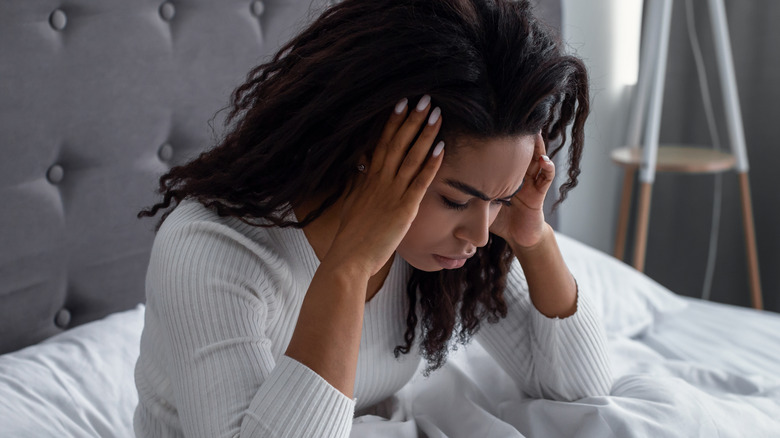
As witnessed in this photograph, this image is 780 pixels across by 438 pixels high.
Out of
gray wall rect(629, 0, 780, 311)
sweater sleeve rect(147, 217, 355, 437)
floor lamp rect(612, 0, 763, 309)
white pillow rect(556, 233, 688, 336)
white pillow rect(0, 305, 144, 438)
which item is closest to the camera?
sweater sleeve rect(147, 217, 355, 437)

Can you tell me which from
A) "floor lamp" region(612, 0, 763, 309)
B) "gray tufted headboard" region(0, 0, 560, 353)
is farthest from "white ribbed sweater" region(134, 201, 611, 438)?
"floor lamp" region(612, 0, 763, 309)

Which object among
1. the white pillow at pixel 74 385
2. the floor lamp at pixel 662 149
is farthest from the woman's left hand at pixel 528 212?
the floor lamp at pixel 662 149

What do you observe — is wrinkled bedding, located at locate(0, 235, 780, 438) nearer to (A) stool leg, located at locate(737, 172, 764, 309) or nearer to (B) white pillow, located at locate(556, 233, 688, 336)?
(B) white pillow, located at locate(556, 233, 688, 336)

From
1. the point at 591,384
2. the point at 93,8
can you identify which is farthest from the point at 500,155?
the point at 93,8

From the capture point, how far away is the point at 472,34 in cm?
86

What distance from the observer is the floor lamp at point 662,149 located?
81.3 inches

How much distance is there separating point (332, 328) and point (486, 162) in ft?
0.84

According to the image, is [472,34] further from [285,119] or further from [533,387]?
[533,387]

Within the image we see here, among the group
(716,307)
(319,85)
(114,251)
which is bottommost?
(716,307)

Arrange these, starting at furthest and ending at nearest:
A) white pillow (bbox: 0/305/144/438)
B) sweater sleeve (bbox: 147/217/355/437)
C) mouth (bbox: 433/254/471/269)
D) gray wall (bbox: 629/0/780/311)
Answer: gray wall (bbox: 629/0/780/311), white pillow (bbox: 0/305/144/438), mouth (bbox: 433/254/471/269), sweater sleeve (bbox: 147/217/355/437)

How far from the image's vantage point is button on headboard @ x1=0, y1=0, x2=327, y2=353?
48.9 inches

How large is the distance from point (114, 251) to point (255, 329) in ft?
2.06

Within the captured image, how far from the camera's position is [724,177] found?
7.89 feet

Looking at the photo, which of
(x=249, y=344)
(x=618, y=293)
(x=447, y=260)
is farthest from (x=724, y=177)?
(x=249, y=344)
